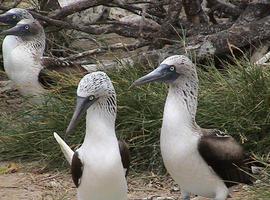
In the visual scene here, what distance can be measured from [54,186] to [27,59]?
207 centimetres

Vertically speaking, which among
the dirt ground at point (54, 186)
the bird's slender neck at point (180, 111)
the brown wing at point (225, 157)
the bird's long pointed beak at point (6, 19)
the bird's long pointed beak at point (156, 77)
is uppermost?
the bird's long pointed beak at point (156, 77)

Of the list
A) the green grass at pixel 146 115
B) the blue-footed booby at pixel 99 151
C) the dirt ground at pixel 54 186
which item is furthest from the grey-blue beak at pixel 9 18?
the blue-footed booby at pixel 99 151

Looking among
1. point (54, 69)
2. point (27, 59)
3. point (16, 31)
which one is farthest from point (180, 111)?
point (16, 31)

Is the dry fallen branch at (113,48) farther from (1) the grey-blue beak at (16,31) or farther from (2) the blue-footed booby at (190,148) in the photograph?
(2) the blue-footed booby at (190,148)

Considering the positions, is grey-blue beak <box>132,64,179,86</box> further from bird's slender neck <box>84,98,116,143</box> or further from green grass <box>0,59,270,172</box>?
green grass <box>0,59,270,172</box>

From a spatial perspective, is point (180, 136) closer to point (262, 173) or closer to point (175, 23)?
point (262, 173)

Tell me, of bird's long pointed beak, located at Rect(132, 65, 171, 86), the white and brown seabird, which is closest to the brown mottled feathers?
the white and brown seabird

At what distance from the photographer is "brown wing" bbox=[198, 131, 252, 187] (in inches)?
238

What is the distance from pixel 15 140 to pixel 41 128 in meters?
0.27

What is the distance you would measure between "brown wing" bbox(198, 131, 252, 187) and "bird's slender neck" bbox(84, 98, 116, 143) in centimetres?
64

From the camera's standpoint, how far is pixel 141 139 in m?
7.34

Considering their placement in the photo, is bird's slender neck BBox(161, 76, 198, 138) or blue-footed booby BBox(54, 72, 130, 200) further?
bird's slender neck BBox(161, 76, 198, 138)

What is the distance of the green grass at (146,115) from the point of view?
7004 millimetres

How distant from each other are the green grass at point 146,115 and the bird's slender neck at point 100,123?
1.36 meters
